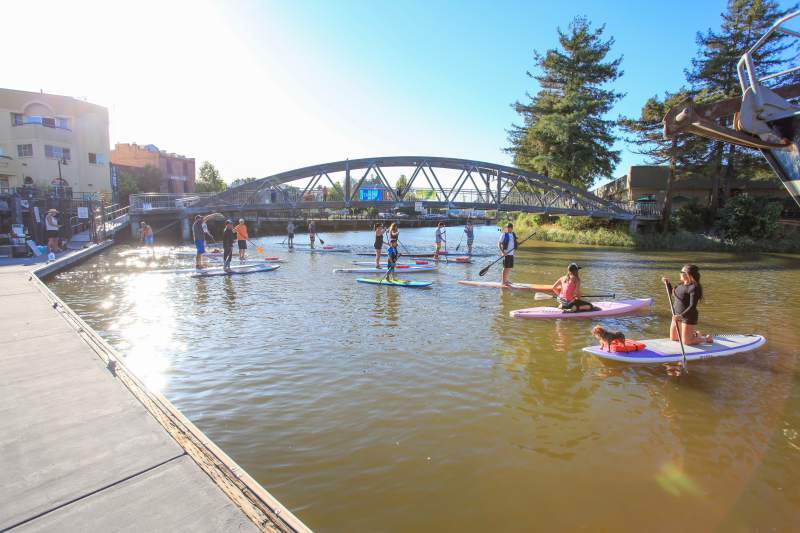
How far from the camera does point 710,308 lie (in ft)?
47.7

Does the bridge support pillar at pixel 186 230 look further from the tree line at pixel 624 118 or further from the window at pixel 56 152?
the tree line at pixel 624 118

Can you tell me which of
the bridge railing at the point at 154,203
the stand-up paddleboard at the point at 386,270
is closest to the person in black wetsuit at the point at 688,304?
the stand-up paddleboard at the point at 386,270

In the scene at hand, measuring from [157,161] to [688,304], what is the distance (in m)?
80.7

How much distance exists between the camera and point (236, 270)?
2116 cm

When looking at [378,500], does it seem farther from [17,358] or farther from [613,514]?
[17,358]

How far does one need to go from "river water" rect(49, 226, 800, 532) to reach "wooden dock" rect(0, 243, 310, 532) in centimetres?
92

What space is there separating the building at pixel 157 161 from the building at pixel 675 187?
6815 centimetres

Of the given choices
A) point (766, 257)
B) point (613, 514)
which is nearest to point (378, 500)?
point (613, 514)

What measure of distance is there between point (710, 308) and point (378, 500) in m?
14.5

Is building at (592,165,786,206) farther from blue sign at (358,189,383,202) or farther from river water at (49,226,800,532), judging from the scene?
river water at (49,226,800,532)

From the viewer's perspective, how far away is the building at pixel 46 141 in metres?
44.2

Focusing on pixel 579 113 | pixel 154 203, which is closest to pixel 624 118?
pixel 579 113

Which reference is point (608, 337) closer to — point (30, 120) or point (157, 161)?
point (30, 120)

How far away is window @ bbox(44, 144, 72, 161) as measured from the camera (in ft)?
149
